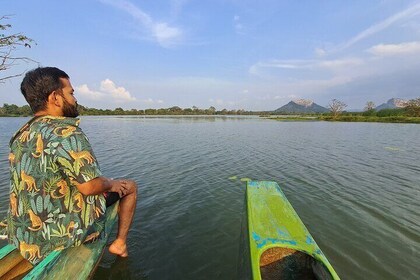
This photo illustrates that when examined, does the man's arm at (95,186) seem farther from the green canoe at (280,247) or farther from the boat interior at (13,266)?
the green canoe at (280,247)

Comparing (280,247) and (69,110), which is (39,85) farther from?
(280,247)

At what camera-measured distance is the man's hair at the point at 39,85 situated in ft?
8.78

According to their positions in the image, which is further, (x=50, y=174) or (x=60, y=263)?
(x=60, y=263)

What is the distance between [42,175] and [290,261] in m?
4.17

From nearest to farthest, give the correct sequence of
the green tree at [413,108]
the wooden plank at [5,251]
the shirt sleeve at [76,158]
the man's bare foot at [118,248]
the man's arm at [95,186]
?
the shirt sleeve at [76,158], the man's arm at [95,186], the wooden plank at [5,251], the man's bare foot at [118,248], the green tree at [413,108]

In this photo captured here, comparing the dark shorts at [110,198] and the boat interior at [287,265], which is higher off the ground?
the dark shorts at [110,198]

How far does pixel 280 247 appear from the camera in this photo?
4457mm

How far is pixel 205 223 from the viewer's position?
636cm

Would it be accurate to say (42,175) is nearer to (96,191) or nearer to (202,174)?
(96,191)

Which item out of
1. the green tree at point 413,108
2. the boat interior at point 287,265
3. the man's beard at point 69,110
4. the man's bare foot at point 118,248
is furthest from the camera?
the green tree at point 413,108

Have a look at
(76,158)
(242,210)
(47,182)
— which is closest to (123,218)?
(47,182)

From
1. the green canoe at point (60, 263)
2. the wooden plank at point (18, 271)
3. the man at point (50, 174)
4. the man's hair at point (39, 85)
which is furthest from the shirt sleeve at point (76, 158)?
the wooden plank at point (18, 271)

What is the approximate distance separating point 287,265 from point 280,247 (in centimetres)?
31

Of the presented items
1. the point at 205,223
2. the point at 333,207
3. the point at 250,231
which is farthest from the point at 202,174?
the point at 250,231
